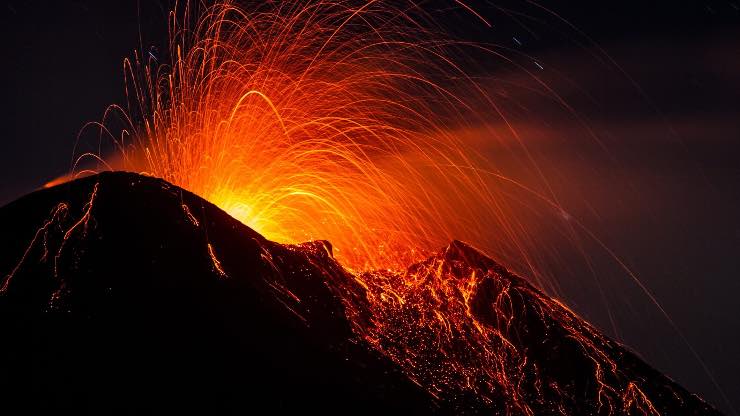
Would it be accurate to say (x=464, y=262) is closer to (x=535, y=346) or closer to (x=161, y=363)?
(x=535, y=346)

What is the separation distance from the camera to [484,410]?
15781 millimetres

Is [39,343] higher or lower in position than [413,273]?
lower

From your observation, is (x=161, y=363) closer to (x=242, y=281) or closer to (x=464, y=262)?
(x=242, y=281)

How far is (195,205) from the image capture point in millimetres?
16391

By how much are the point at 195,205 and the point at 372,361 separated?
534 centimetres

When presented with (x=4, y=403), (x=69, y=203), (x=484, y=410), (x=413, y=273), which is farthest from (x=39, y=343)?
(x=413, y=273)

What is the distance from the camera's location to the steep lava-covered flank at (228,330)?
39.6 feet

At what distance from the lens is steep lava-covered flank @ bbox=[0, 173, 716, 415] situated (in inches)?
475

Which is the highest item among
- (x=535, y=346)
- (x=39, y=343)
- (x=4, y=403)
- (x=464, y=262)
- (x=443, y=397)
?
(x=464, y=262)

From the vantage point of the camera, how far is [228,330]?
13.8 meters

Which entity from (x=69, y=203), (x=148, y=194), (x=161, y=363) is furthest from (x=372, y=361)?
(x=69, y=203)

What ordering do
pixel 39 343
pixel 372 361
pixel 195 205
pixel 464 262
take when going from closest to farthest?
pixel 39 343, pixel 372 361, pixel 195 205, pixel 464 262

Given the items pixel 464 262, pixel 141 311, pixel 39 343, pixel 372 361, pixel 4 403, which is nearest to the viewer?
pixel 4 403

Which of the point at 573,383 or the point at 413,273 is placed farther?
the point at 413,273
